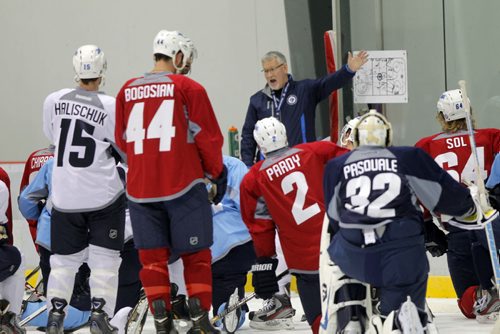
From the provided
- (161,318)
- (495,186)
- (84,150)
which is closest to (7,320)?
(84,150)

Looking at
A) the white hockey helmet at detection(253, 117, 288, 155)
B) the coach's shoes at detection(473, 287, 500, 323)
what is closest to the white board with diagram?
the coach's shoes at detection(473, 287, 500, 323)

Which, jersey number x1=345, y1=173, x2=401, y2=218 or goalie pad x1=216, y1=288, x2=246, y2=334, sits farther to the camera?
goalie pad x1=216, y1=288, x2=246, y2=334

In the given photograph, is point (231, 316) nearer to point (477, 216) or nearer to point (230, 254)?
point (230, 254)

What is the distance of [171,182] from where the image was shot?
586 centimetres

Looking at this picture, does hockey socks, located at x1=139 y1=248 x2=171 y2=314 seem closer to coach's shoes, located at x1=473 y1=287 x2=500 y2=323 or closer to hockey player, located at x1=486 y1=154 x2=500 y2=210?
hockey player, located at x1=486 y1=154 x2=500 y2=210

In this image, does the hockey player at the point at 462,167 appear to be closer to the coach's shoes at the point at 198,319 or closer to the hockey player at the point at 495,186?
the hockey player at the point at 495,186

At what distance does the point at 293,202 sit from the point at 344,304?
0.89 m

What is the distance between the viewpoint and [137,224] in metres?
5.93

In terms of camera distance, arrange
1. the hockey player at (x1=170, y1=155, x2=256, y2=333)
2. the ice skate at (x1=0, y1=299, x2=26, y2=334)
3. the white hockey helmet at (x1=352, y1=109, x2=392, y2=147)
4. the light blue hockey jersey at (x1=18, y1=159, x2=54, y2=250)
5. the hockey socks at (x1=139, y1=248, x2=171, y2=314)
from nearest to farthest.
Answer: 1. the white hockey helmet at (x1=352, y1=109, x2=392, y2=147)
2. the hockey socks at (x1=139, y1=248, x2=171, y2=314)
3. the ice skate at (x1=0, y1=299, x2=26, y2=334)
4. the light blue hockey jersey at (x1=18, y1=159, x2=54, y2=250)
5. the hockey player at (x1=170, y1=155, x2=256, y2=333)

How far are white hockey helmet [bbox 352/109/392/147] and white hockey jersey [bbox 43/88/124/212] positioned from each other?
67.9 inches

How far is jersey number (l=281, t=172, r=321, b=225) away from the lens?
6.09 metres

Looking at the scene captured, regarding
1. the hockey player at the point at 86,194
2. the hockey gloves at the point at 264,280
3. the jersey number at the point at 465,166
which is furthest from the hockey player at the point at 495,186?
the hockey player at the point at 86,194

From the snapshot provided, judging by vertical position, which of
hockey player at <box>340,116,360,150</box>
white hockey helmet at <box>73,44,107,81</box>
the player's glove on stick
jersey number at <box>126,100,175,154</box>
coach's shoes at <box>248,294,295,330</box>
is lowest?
coach's shoes at <box>248,294,295,330</box>

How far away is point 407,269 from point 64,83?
292 inches
